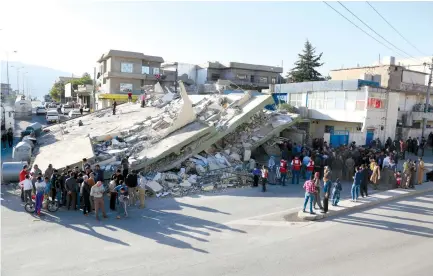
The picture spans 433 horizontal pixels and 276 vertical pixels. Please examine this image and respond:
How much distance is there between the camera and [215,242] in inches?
355

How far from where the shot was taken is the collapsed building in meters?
15.0

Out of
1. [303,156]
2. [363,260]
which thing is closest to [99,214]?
[363,260]

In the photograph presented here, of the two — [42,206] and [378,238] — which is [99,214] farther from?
[378,238]

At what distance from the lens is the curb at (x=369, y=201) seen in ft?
36.6

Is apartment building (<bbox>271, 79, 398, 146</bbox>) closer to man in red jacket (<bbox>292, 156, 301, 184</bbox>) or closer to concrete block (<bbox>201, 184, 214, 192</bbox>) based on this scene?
man in red jacket (<bbox>292, 156, 301, 184</bbox>)

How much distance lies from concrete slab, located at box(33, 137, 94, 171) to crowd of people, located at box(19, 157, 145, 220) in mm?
2694

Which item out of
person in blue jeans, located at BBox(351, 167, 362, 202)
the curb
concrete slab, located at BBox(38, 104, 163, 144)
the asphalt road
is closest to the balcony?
the curb

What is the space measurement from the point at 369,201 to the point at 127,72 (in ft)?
127

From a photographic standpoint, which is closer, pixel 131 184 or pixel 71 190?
pixel 71 190

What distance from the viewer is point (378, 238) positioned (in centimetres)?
952

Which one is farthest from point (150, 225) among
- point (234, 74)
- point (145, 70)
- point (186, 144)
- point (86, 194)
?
point (234, 74)

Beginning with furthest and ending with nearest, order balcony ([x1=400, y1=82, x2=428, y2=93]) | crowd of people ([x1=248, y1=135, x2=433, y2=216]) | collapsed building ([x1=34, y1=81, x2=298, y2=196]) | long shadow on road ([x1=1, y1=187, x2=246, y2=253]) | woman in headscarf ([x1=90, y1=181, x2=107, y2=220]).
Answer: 1. balcony ([x1=400, y1=82, x2=428, y2=93])
2. collapsed building ([x1=34, y1=81, x2=298, y2=196])
3. crowd of people ([x1=248, y1=135, x2=433, y2=216])
4. woman in headscarf ([x1=90, y1=181, x2=107, y2=220])
5. long shadow on road ([x1=1, y1=187, x2=246, y2=253])

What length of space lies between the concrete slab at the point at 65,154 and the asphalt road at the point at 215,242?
2.88 m

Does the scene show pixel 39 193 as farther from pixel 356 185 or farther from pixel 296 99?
pixel 296 99
